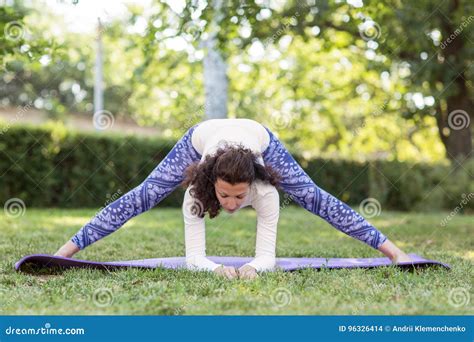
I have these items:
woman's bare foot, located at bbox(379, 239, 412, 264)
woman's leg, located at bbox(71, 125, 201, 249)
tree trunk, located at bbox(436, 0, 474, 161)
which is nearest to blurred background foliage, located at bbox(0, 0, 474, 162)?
tree trunk, located at bbox(436, 0, 474, 161)

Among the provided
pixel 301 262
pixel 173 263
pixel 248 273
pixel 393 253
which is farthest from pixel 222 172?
pixel 393 253

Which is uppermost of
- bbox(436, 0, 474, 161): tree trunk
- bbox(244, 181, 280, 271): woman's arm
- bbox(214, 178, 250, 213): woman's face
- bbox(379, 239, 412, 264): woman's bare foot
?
bbox(436, 0, 474, 161): tree trunk

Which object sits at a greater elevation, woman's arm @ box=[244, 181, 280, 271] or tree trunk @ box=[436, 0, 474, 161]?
tree trunk @ box=[436, 0, 474, 161]

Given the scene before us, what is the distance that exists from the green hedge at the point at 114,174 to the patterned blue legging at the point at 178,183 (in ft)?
20.6

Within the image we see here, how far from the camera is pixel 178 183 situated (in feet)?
13.0

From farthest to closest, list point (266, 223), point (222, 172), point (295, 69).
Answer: point (295, 69), point (266, 223), point (222, 172)

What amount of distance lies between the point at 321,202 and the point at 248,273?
2.35ft

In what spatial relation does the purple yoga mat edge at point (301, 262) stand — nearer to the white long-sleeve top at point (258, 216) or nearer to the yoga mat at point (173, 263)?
the yoga mat at point (173, 263)

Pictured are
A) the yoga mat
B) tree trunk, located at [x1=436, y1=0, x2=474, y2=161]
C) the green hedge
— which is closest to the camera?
the yoga mat

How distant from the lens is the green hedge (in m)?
9.84

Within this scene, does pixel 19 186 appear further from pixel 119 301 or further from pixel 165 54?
pixel 119 301

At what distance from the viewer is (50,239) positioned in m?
5.71

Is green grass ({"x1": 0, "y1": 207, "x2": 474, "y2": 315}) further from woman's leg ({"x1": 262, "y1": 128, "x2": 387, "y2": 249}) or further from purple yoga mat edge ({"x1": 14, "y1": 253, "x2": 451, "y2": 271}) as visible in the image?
woman's leg ({"x1": 262, "y1": 128, "x2": 387, "y2": 249})

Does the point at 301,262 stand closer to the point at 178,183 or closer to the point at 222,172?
the point at 178,183
